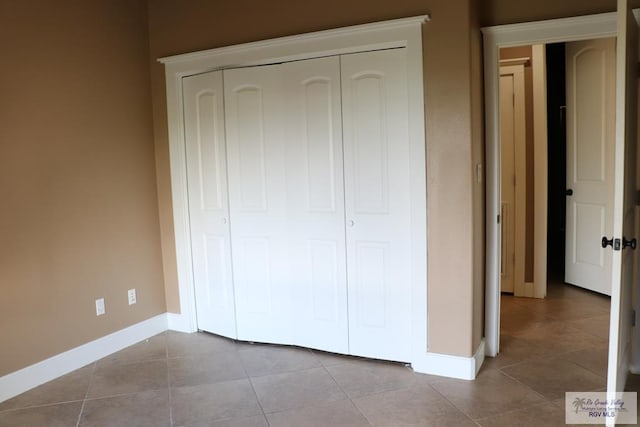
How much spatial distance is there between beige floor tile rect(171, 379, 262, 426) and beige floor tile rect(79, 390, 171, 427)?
0.06 meters

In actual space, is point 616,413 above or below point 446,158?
below

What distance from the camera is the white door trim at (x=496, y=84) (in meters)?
2.71

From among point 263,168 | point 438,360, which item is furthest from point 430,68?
point 438,360

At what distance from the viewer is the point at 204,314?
3729mm

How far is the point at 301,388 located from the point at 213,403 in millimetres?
492

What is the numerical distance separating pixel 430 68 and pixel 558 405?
6.24ft

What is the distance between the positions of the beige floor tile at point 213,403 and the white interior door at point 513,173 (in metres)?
2.71

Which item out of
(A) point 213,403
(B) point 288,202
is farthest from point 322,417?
(B) point 288,202

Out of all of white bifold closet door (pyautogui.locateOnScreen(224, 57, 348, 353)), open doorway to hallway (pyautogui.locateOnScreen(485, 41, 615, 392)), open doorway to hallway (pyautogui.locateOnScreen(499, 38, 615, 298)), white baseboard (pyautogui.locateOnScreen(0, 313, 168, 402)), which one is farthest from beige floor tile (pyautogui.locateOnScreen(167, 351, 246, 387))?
open doorway to hallway (pyautogui.locateOnScreen(499, 38, 615, 298))

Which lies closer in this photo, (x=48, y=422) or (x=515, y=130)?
(x=48, y=422)

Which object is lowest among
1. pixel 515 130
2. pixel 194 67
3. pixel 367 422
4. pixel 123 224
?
pixel 367 422

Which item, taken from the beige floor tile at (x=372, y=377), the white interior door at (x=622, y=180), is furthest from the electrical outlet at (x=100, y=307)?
the white interior door at (x=622, y=180)

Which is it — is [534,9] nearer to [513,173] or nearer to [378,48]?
[378,48]

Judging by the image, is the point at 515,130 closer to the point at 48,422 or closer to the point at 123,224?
the point at 123,224
